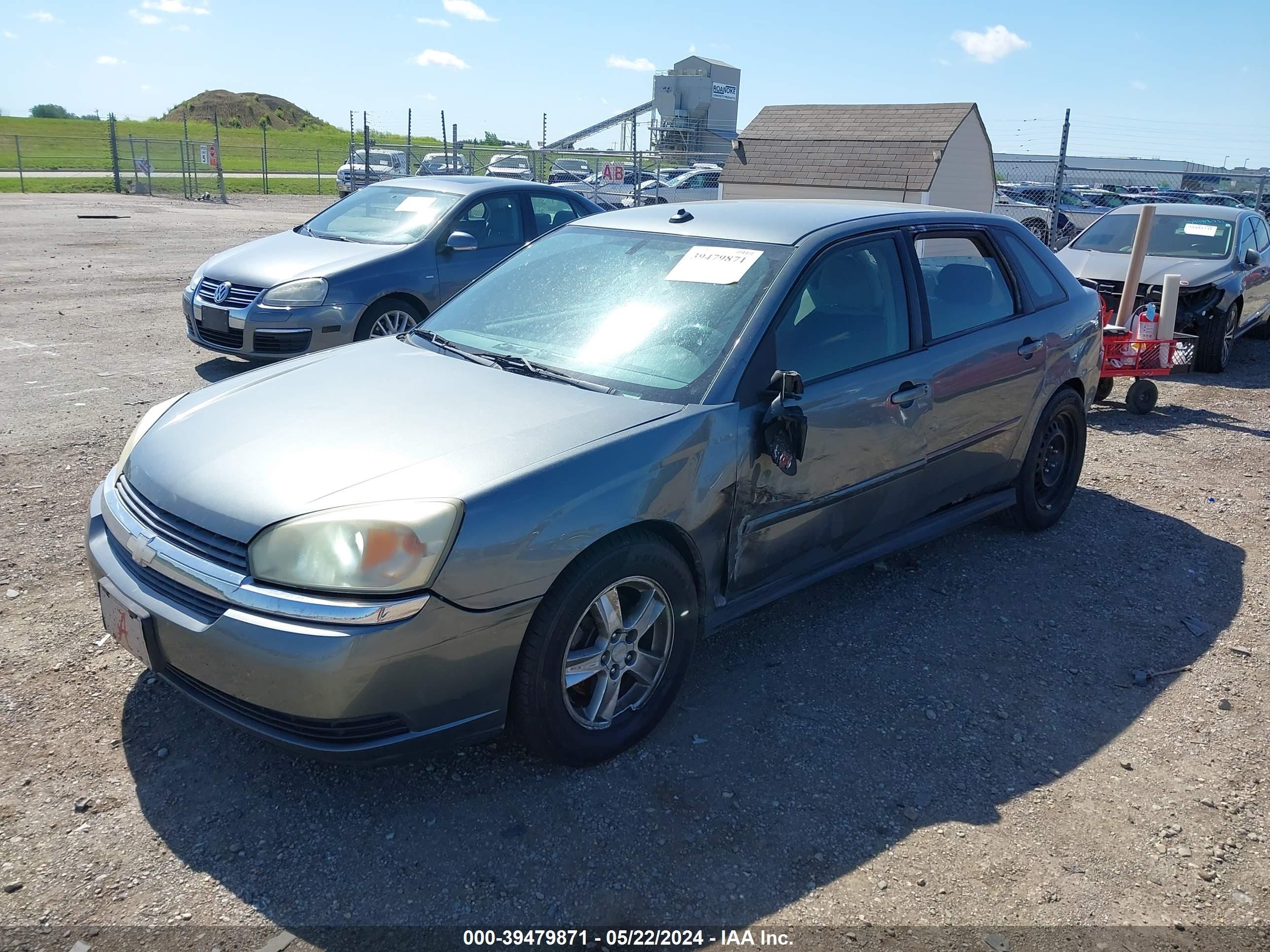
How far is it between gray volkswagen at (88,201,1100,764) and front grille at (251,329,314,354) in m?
3.49

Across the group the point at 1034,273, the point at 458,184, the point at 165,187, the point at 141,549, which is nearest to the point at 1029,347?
the point at 1034,273

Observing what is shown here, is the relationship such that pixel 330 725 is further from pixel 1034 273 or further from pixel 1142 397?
pixel 1142 397

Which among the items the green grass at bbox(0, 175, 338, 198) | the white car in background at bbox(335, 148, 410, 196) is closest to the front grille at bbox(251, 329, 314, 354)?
the white car in background at bbox(335, 148, 410, 196)

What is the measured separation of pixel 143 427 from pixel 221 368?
5.02 metres

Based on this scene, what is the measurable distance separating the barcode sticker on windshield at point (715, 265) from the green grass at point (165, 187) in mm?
31346

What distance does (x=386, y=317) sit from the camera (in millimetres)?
7941

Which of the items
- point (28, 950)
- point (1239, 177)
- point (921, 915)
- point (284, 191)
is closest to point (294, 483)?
point (28, 950)

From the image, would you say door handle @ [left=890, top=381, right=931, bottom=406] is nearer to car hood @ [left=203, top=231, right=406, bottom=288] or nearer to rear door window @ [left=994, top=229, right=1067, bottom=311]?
rear door window @ [left=994, top=229, right=1067, bottom=311]

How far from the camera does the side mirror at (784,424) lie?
3.37 meters

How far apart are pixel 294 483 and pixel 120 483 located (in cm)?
90

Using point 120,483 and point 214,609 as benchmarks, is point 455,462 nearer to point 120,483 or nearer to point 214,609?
point 214,609

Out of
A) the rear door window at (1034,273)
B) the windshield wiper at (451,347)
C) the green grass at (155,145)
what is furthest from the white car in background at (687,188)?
the windshield wiper at (451,347)

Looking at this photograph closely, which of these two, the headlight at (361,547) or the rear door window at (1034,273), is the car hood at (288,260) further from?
the headlight at (361,547)

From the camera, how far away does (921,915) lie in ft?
8.66
